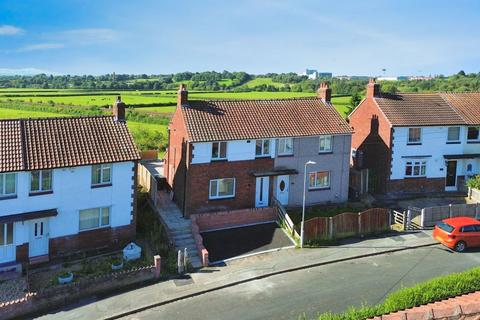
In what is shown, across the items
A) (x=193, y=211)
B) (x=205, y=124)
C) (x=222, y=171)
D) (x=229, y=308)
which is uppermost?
(x=205, y=124)

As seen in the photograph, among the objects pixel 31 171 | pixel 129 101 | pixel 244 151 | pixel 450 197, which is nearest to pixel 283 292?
pixel 244 151

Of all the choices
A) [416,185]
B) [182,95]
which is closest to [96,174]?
[182,95]

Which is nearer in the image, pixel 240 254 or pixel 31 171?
pixel 31 171

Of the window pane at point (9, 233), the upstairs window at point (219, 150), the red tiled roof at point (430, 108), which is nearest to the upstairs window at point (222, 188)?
the upstairs window at point (219, 150)

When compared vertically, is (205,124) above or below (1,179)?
above

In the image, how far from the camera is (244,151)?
32.4m

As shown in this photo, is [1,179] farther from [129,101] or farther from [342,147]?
[129,101]

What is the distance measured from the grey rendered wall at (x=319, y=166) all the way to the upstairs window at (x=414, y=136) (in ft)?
22.6

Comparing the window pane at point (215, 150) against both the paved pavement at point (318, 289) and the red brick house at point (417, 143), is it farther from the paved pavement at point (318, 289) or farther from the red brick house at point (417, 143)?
the red brick house at point (417, 143)

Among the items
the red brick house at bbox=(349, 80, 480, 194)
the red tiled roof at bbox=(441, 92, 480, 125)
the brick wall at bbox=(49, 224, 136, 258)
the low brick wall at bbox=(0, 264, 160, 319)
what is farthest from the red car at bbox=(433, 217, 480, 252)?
the brick wall at bbox=(49, 224, 136, 258)

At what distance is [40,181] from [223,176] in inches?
462

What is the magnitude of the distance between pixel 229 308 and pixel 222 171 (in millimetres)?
11778

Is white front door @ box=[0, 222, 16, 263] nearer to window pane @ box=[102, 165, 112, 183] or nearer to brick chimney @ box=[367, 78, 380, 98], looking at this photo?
window pane @ box=[102, 165, 112, 183]

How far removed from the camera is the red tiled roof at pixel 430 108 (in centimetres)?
3906
